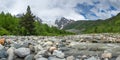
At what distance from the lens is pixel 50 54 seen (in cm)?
1094

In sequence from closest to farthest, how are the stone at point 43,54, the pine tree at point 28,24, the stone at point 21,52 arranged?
the stone at point 43,54 → the stone at point 21,52 → the pine tree at point 28,24

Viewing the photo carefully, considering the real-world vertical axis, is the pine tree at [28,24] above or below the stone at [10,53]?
above

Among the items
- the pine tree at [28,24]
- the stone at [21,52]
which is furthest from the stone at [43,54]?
the pine tree at [28,24]

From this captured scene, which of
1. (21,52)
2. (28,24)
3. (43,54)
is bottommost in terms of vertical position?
(43,54)

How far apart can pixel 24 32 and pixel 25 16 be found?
6359 mm

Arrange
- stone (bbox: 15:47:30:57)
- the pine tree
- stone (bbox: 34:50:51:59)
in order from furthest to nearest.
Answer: the pine tree → stone (bbox: 15:47:30:57) → stone (bbox: 34:50:51:59)

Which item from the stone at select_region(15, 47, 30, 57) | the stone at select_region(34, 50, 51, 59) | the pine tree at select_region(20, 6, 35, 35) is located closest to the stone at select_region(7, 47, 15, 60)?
the stone at select_region(15, 47, 30, 57)

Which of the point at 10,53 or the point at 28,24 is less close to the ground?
the point at 28,24

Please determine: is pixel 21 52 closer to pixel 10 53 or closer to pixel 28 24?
pixel 10 53

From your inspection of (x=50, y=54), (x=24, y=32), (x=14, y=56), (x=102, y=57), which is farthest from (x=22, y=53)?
(x=24, y=32)

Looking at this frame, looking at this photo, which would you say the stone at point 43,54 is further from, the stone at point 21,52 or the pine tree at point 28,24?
the pine tree at point 28,24

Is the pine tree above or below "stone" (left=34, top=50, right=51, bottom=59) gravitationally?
above

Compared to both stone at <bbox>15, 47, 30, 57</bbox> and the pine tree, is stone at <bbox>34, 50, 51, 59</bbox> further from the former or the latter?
the pine tree

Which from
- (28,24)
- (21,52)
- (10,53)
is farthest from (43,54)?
(28,24)
